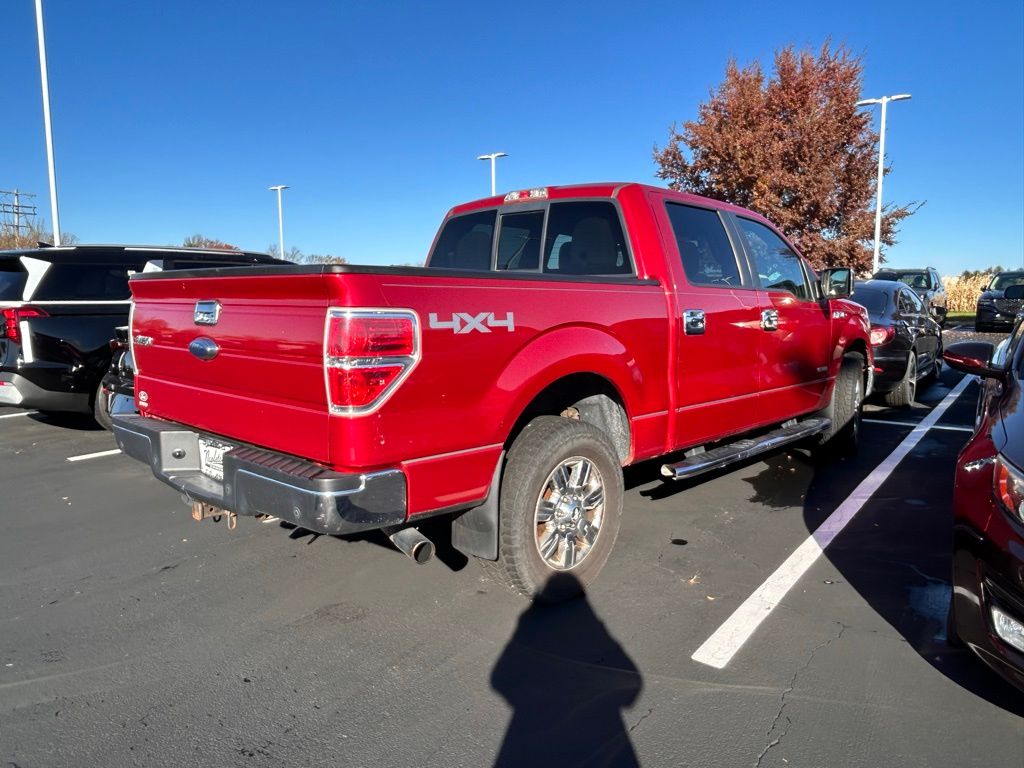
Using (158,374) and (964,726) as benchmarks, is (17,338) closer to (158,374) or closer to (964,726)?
(158,374)

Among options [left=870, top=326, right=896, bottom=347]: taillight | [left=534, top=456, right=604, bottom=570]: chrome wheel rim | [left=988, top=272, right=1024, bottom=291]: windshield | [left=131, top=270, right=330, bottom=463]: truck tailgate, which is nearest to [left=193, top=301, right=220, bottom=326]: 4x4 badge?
[left=131, top=270, right=330, bottom=463]: truck tailgate

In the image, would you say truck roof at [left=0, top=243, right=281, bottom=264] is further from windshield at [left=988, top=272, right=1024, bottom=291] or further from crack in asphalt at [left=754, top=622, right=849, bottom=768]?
windshield at [left=988, top=272, right=1024, bottom=291]

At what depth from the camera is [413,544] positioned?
305 cm

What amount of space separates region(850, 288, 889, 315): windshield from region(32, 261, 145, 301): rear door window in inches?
327

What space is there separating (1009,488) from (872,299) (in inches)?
279

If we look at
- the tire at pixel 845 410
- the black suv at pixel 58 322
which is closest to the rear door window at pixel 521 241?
the tire at pixel 845 410

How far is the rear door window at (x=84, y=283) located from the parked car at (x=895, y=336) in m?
8.16

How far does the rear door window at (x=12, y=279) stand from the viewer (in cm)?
668

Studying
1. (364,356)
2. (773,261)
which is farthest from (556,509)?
(773,261)

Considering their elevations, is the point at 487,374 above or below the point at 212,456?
above

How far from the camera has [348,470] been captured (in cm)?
271

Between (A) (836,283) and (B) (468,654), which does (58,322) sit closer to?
(B) (468,654)

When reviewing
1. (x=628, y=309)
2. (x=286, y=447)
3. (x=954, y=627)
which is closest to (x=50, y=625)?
(x=286, y=447)

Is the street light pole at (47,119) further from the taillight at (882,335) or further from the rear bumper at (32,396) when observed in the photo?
the taillight at (882,335)
